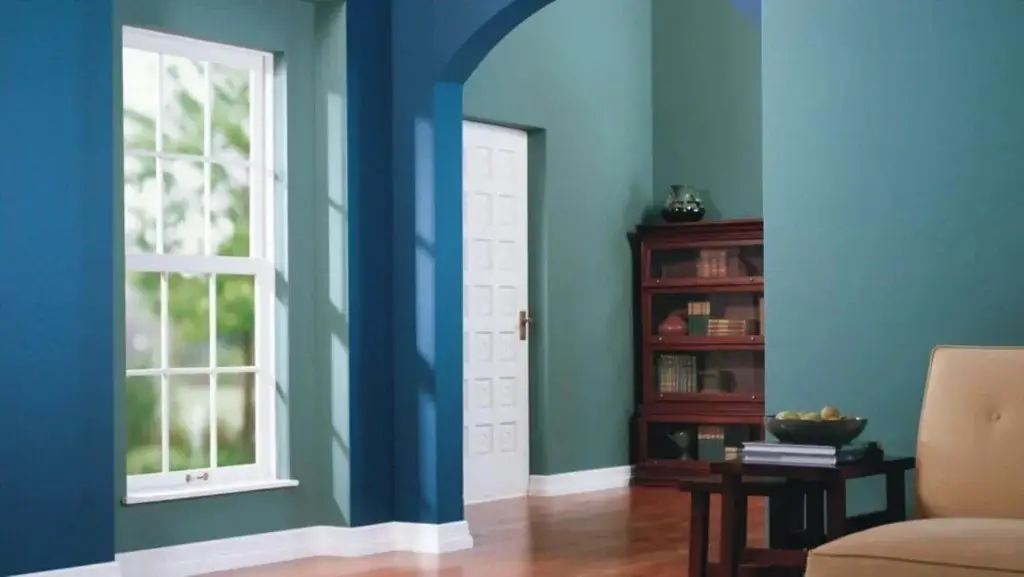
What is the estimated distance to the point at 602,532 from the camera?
709 centimetres

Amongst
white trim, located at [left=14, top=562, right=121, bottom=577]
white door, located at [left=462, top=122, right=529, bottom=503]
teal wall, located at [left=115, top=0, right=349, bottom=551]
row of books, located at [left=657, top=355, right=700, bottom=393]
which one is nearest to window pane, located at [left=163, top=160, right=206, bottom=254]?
teal wall, located at [left=115, top=0, right=349, bottom=551]

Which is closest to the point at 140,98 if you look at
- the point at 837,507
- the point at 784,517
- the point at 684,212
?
the point at 784,517

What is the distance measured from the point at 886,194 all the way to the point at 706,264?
4.46 meters

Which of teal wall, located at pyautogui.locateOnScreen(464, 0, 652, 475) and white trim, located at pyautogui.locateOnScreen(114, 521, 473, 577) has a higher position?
teal wall, located at pyautogui.locateOnScreen(464, 0, 652, 475)

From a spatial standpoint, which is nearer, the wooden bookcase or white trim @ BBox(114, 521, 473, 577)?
white trim @ BBox(114, 521, 473, 577)

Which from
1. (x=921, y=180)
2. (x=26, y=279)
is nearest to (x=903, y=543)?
(x=921, y=180)

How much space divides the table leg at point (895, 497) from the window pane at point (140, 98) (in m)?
3.34

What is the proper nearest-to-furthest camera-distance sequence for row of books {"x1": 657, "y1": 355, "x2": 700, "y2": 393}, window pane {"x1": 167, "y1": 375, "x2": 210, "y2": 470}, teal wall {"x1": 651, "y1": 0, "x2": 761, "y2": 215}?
window pane {"x1": 167, "y1": 375, "x2": 210, "y2": 470}, row of books {"x1": 657, "y1": 355, "x2": 700, "y2": 393}, teal wall {"x1": 651, "y1": 0, "x2": 761, "y2": 215}

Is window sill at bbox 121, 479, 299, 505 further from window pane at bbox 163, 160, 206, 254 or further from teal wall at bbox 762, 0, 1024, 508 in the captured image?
teal wall at bbox 762, 0, 1024, 508

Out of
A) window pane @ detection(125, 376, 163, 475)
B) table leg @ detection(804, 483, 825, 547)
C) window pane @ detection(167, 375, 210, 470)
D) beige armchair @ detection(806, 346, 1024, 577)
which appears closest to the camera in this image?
beige armchair @ detection(806, 346, 1024, 577)

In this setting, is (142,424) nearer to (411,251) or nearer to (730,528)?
(411,251)

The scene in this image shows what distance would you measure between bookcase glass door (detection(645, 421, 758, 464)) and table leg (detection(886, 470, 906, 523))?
4.66 metres

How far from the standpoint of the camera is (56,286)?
5430mm

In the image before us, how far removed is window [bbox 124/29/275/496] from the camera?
604cm
